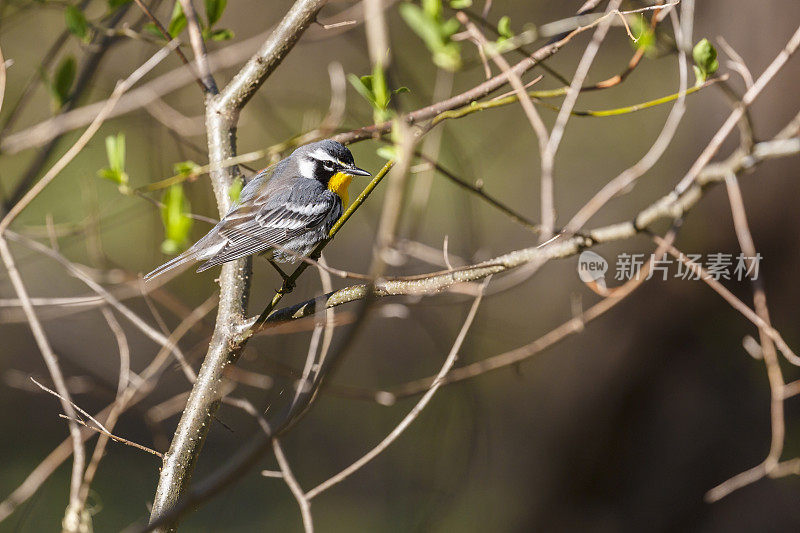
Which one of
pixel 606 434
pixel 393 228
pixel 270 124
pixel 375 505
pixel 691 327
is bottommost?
pixel 375 505

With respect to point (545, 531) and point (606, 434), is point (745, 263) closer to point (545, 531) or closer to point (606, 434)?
point (606, 434)

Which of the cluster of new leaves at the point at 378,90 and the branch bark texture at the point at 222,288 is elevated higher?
the cluster of new leaves at the point at 378,90

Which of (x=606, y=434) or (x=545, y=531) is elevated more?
(x=606, y=434)

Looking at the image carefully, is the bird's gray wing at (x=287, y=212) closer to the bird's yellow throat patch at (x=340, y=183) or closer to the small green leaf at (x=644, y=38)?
the bird's yellow throat patch at (x=340, y=183)

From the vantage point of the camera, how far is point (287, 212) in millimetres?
2934

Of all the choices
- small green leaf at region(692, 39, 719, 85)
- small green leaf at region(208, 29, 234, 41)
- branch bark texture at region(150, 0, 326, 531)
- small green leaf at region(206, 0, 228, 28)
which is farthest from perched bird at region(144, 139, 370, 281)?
small green leaf at region(692, 39, 719, 85)

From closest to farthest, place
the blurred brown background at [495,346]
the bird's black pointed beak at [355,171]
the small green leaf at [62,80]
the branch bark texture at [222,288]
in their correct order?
1. the branch bark texture at [222,288]
2. the small green leaf at [62,80]
3. the bird's black pointed beak at [355,171]
4. the blurred brown background at [495,346]

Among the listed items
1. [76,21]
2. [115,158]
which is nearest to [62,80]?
[76,21]

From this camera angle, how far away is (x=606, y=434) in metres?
5.00

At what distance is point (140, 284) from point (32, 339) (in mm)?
5770

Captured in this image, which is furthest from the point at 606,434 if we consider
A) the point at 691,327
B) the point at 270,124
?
the point at 270,124

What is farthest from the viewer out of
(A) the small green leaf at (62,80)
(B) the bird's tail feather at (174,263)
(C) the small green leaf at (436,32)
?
(B) the bird's tail feather at (174,263)

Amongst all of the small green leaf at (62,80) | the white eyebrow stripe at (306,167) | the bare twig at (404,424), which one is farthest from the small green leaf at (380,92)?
the white eyebrow stripe at (306,167)

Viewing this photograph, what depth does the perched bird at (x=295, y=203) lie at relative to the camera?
8.21 ft
